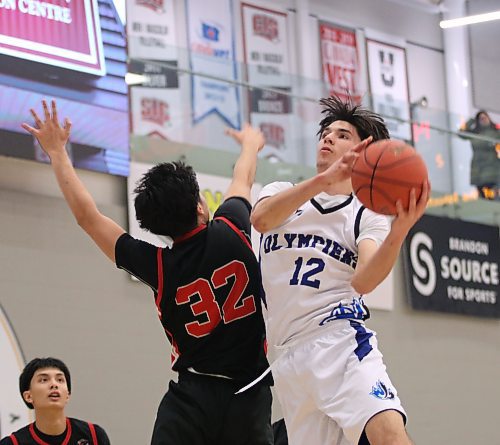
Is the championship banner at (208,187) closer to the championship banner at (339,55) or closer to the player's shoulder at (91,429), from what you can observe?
the player's shoulder at (91,429)

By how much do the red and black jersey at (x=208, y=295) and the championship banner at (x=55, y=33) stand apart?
4618mm

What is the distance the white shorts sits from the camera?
451cm

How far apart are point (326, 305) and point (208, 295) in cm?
50

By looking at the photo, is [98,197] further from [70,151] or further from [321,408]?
[321,408]

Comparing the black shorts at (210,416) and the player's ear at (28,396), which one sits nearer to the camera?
the black shorts at (210,416)

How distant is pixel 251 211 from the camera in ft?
16.3

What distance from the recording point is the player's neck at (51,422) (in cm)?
659

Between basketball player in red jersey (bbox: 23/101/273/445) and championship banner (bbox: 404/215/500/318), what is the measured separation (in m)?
7.44

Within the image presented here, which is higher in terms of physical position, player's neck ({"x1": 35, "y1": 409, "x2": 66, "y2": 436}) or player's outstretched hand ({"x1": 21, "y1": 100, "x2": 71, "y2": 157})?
player's outstretched hand ({"x1": 21, "y1": 100, "x2": 71, "y2": 157})

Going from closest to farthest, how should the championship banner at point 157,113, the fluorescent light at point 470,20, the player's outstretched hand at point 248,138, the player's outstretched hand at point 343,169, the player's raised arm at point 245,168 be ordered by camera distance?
the player's outstretched hand at point 343,169
the player's raised arm at point 245,168
the player's outstretched hand at point 248,138
the championship banner at point 157,113
the fluorescent light at point 470,20

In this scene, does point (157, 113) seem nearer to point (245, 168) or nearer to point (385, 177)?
point (245, 168)

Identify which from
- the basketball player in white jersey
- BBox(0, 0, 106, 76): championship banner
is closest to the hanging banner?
BBox(0, 0, 106, 76): championship banner

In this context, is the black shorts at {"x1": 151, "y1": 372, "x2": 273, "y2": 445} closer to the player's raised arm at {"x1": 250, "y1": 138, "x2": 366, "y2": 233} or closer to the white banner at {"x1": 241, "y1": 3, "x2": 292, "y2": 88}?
the player's raised arm at {"x1": 250, "y1": 138, "x2": 366, "y2": 233}

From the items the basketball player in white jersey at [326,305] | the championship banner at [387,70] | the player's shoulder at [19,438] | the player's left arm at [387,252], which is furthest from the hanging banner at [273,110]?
the player's left arm at [387,252]
